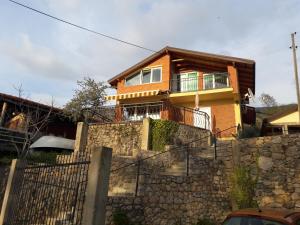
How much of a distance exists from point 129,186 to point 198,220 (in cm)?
288

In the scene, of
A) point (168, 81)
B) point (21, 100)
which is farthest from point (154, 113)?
point (21, 100)

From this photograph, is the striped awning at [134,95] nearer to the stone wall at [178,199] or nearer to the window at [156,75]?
the window at [156,75]

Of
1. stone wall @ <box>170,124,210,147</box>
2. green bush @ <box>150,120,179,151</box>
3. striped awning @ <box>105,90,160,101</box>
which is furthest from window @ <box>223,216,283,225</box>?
striped awning @ <box>105,90,160,101</box>

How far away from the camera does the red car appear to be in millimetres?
5371

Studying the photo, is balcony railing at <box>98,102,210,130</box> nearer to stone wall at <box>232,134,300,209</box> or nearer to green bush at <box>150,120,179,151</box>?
green bush at <box>150,120,179,151</box>

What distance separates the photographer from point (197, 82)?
75.5ft

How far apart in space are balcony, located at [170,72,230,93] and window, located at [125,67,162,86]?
1365 millimetres

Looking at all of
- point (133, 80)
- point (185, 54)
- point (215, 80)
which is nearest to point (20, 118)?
point (133, 80)

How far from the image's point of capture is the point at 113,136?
58.3 ft

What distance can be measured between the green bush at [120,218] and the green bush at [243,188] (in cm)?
477

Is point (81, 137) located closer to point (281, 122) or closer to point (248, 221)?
point (248, 221)

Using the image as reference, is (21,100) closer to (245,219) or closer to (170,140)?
(170,140)

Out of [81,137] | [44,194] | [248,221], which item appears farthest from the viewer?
[81,137]

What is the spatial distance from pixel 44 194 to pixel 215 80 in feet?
52.7
